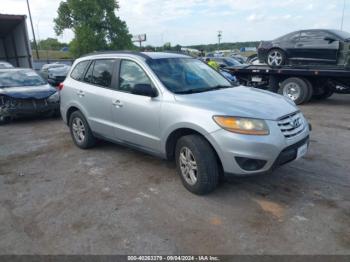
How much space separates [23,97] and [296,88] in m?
8.01

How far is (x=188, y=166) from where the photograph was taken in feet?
12.2

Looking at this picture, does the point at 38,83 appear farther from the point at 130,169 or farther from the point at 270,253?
the point at 270,253

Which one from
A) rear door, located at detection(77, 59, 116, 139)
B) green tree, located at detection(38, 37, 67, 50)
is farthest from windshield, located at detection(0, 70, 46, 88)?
green tree, located at detection(38, 37, 67, 50)

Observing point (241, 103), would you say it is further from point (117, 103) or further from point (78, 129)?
point (78, 129)

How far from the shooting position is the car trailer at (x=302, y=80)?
906 centimetres

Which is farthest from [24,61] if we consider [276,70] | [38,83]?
[276,70]

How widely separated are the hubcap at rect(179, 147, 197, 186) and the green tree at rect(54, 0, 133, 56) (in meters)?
39.5

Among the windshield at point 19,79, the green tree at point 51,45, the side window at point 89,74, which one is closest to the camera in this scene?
the side window at point 89,74

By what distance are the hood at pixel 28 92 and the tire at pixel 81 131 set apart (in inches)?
123

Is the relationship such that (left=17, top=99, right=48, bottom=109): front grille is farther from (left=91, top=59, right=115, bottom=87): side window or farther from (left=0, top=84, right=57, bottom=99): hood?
(left=91, top=59, right=115, bottom=87): side window

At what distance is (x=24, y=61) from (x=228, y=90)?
18.8m

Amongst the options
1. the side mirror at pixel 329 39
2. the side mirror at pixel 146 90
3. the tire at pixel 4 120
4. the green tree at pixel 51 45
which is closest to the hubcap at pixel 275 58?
the side mirror at pixel 329 39

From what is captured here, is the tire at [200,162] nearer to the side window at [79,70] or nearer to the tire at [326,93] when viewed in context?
the side window at [79,70]

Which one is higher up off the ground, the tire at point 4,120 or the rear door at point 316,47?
the rear door at point 316,47
